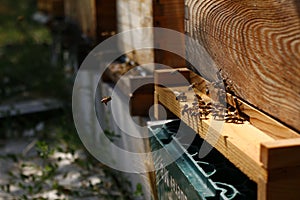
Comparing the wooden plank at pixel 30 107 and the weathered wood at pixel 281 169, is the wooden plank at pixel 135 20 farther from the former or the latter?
the wooden plank at pixel 30 107

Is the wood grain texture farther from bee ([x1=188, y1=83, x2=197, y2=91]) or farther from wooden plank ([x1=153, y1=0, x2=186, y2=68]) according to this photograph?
wooden plank ([x1=153, y1=0, x2=186, y2=68])

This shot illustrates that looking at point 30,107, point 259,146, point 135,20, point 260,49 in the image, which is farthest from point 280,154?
point 30,107

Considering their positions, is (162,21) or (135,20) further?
(135,20)

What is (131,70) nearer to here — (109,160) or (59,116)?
(109,160)

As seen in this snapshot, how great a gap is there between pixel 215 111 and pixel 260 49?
33 centimetres

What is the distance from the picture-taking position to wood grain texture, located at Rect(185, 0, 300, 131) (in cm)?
149

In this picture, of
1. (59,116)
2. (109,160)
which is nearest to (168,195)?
(109,160)

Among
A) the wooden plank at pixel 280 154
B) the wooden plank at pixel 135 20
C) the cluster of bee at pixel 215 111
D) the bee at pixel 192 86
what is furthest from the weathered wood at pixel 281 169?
the wooden plank at pixel 135 20

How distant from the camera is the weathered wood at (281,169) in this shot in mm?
1314

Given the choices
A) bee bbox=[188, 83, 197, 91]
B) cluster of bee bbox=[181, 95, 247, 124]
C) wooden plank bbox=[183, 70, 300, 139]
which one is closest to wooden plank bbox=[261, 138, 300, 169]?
wooden plank bbox=[183, 70, 300, 139]

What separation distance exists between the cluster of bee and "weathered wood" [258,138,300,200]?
1.42 ft

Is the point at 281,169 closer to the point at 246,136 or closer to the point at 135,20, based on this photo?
the point at 246,136

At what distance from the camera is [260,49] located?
5.47 ft

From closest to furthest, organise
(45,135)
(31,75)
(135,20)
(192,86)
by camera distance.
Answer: (192,86) → (135,20) → (45,135) → (31,75)
